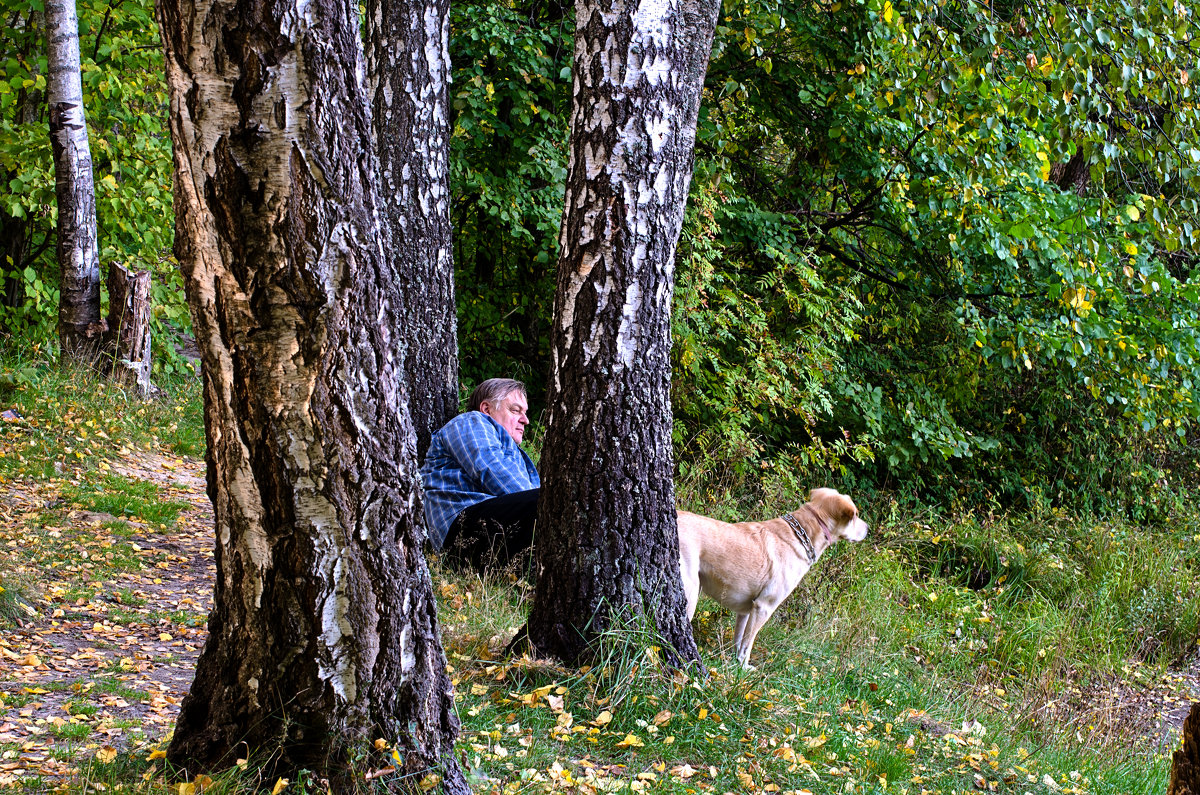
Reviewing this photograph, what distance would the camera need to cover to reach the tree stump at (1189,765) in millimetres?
2822

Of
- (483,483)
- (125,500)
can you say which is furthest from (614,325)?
(125,500)

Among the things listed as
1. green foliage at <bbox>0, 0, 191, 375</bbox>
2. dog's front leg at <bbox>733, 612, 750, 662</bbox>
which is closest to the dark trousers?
dog's front leg at <bbox>733, 612, 750, 662</bbox>

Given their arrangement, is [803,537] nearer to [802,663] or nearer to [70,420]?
[802,663]

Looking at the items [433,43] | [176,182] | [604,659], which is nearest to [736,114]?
[433,43]

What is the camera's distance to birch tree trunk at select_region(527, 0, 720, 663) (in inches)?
151

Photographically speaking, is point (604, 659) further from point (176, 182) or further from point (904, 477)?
point (904, 477)

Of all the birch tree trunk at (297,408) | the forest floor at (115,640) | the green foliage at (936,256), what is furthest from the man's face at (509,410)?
the birch tree trunk at (297,408)

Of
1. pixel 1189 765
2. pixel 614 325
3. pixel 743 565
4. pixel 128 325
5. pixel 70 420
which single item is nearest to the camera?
pixel 1189 765

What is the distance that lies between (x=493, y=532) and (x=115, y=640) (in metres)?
1.95

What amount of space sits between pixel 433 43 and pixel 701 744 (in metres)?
4.79

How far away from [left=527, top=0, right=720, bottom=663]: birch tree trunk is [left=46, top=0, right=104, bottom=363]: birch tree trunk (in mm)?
6642

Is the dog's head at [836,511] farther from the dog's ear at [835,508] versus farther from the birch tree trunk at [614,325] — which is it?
the birch tree trunk at [614,325]

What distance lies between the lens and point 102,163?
10.2 meters

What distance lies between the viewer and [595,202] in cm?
384
